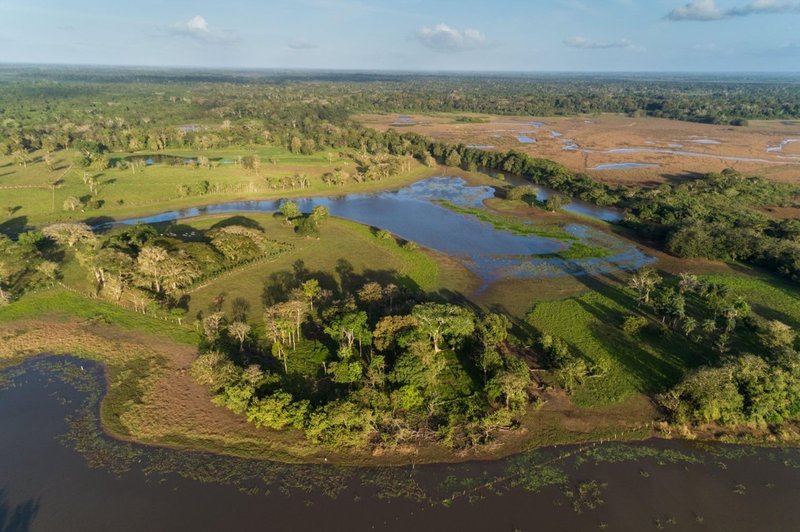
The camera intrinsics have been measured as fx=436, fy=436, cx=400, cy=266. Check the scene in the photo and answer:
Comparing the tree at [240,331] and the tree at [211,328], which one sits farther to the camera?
the tree at [211,328]

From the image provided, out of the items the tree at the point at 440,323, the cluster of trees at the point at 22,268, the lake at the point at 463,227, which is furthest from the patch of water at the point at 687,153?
the cluster of trees at the point at 22,268

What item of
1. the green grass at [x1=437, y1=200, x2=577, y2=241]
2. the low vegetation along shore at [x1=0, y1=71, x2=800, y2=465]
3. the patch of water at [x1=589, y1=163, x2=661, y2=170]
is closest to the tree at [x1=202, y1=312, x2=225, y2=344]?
the low vegetation along shore at [x1=0, y1=71, x2=800, y2=465]

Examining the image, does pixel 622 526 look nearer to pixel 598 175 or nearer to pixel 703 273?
pixel 703 273

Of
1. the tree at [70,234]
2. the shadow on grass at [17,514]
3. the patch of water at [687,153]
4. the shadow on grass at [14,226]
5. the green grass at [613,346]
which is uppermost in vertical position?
the patch of water at [687,153]

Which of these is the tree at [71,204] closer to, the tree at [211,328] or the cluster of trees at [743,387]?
the tree at [211,328]

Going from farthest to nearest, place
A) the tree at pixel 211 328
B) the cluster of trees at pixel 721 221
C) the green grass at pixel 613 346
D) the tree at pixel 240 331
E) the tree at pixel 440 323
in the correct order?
the cluster of trees at pixel 721 221, the tree at pixel 211 328, the tree at pixel 240 331, the tree at pixel 440 323, the green grass at pixel 613 346

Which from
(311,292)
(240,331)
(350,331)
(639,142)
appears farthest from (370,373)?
(639,142)

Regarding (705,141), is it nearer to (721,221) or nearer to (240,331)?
(721,221)

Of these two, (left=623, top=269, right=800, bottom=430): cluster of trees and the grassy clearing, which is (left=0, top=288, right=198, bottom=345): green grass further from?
(left=623, top=269, right=800, bottom=430): cluster of trees
